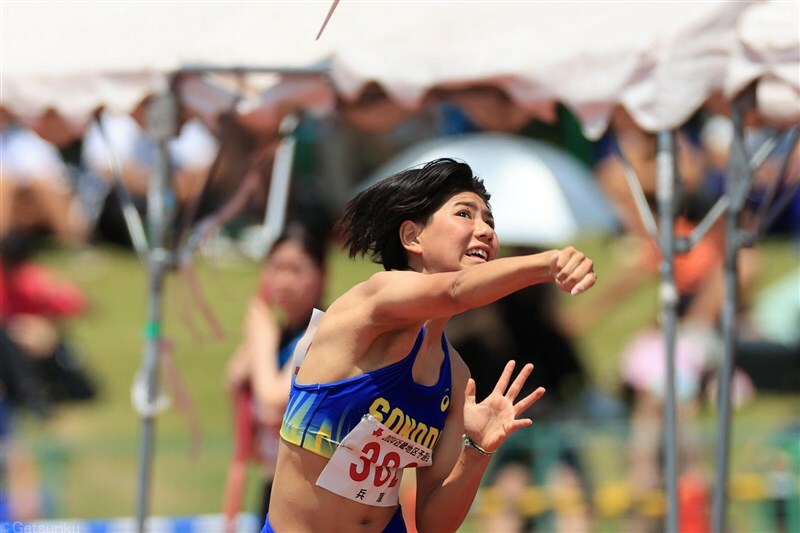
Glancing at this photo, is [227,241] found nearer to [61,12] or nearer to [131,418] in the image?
[131,418]

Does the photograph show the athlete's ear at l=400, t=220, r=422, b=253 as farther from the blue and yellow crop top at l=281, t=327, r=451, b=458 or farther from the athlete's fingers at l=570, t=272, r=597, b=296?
the athlete's fingers at l=570, t=272, r=597, b=296

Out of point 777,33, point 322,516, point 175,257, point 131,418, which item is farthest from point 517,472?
point 131,418

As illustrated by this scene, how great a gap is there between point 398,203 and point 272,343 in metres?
2.23

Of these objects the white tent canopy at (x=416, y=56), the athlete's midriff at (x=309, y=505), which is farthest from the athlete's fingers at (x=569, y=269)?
the white tent canopy at (x=416, y=56)

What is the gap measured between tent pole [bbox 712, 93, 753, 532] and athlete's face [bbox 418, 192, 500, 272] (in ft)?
6.43

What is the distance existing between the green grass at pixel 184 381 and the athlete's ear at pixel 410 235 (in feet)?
9.05

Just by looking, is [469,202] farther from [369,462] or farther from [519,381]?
[369,462]

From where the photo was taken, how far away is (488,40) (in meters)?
4.95

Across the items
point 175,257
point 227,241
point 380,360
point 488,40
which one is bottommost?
point 227,241

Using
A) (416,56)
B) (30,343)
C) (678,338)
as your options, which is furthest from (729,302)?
(30,343)

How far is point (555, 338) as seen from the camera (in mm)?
6344

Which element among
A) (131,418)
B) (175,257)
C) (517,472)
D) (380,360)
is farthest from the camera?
(131,418)

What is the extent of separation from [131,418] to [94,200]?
4.36 metres

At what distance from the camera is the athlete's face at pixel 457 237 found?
313 cm
